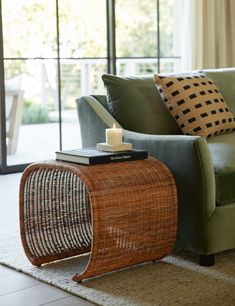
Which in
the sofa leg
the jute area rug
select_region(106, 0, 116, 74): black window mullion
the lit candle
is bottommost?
the jute area rug

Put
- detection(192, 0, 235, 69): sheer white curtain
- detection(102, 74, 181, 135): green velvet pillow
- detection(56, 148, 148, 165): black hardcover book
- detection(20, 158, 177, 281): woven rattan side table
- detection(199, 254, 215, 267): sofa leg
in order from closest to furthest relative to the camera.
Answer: detection(20, 158, 177, 281): woven rattan side table
detection(56, 148, 148, 165): black hardcover book
detection(199, 254, 215, 267): sofa leg
detection(102, 74, 181, 135): green velvet pillow
detection(192, 0, 235, 69): sheer white curtain

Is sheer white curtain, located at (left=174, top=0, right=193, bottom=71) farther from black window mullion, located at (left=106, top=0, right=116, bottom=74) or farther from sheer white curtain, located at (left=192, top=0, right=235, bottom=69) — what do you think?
black window mullion, located at (left=106, top=0, right=116, bottom=74)

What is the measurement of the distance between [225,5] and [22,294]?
4.14 meters

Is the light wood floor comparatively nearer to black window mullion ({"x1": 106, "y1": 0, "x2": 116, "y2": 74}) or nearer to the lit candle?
the lit candle

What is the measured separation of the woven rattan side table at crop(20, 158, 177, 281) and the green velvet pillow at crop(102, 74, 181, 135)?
0.49m

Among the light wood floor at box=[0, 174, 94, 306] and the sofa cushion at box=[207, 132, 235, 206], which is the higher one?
the sofa cushion at box=[207, 132, 235, 206]

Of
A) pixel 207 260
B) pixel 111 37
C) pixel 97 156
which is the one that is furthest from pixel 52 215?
pixel 111 37

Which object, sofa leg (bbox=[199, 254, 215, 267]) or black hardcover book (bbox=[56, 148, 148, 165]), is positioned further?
sofa leg (bbox=[199, 254, 215, 267])

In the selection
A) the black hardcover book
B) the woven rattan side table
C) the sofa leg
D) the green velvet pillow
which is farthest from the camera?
the green velvet pillow

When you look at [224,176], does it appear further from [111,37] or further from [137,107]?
[111,37]

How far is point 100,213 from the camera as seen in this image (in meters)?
2.41

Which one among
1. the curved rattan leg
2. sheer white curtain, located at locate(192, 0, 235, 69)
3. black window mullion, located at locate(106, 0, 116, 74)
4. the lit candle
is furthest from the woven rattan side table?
sheer white curtain, located at locate(192, 0, 235, 69)

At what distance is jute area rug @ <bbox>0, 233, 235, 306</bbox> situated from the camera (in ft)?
7.62

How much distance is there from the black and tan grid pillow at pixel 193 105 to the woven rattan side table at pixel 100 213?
0.58 m
